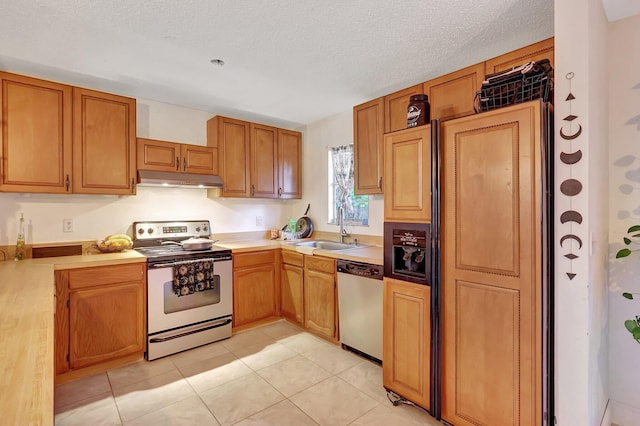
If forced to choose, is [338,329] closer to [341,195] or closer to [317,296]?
[317,296]

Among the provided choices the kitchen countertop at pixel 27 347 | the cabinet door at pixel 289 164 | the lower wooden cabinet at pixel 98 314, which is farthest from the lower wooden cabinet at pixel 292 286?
the kitchen countertop at pixel 27 347

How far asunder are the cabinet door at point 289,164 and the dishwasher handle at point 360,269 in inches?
60.9

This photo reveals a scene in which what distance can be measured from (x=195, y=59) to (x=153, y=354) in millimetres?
2381

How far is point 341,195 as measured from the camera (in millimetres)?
3721

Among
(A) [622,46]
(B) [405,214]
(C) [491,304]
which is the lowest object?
(C) [491,304]

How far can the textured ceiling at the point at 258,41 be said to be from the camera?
1737 mm

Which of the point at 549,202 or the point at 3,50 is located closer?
the point at 549,202

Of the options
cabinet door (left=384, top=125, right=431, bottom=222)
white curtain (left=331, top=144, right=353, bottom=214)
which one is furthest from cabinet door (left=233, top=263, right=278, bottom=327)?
cabinet door (left=384, top=125, right=431, bottom=222)

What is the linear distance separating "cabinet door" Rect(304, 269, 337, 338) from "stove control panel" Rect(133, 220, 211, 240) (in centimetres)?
129

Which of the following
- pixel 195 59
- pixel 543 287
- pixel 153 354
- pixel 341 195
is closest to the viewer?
pixel 543 287

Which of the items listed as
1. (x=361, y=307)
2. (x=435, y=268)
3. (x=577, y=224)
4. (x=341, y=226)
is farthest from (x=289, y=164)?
(x=577, y=224)

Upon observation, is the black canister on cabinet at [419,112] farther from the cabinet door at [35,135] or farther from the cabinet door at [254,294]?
the cabinet door at [35,135]

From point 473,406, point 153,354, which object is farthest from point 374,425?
point 153,354

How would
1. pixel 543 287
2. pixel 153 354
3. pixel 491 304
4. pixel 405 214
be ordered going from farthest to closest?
pixel 153 354, pixel 405 214, pixel 491 304, pixel 543 287
